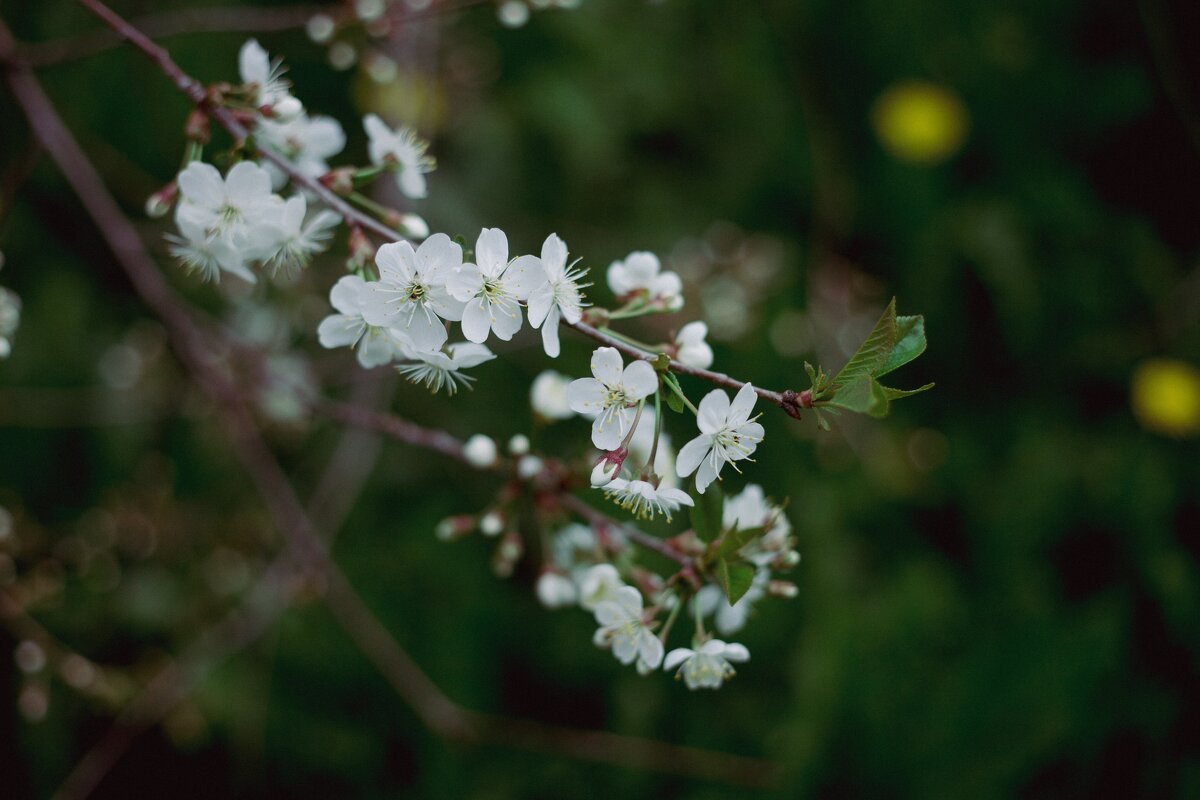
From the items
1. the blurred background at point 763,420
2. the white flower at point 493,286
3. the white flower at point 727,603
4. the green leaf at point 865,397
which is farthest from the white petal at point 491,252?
the blurred background at point 763,420

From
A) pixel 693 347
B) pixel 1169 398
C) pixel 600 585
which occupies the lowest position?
pixel 1169 398

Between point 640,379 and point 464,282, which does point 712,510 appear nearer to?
point 640,379

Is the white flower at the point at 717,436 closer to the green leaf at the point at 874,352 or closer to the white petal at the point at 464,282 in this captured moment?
the green leaf at the point at 874,352

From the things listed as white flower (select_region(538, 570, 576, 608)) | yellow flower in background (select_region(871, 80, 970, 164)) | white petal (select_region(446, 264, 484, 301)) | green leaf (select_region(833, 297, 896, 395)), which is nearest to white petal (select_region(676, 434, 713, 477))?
green leaf (select_region(833, 297, 896, 395))

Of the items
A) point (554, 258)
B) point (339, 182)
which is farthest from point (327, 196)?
point (554, 258)

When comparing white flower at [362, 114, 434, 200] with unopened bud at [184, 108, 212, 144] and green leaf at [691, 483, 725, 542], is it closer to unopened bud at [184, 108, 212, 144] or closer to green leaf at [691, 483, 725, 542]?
unopened bud at [184, 108, 212, 144]

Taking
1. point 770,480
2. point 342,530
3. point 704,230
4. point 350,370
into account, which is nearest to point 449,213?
point 350,370

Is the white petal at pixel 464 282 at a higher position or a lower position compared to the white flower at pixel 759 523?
higher
